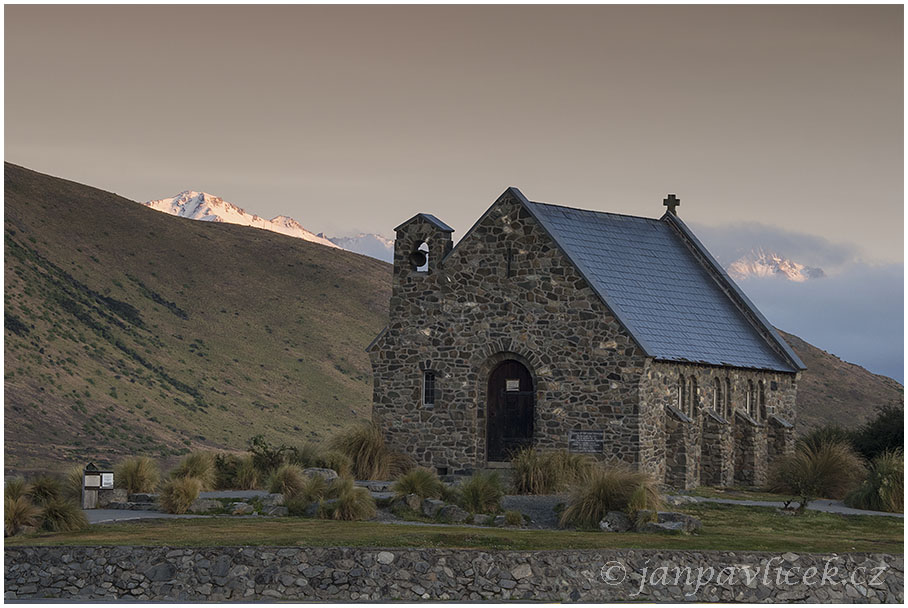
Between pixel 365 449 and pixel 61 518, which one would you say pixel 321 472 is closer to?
pixel 365 449

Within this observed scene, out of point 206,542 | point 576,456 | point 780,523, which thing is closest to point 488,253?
point 576,456

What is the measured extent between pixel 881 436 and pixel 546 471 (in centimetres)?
1118

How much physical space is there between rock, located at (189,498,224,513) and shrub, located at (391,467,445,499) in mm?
3653

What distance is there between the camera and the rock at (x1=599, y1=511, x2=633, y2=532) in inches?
1019

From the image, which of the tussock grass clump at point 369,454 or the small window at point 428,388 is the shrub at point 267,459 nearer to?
the tussock grass clump at point 369,454

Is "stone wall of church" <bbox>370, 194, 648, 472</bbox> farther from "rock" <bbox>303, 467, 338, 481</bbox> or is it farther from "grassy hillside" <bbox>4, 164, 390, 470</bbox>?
"grassy hillside" <bbox>4, 164, 390, 470</bbox>

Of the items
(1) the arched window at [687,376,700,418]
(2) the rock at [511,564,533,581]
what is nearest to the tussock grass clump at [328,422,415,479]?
(1) the arched window at [687,376,700,418]

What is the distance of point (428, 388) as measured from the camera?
36.6m

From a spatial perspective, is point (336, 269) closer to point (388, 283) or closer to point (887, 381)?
point (388, 283)

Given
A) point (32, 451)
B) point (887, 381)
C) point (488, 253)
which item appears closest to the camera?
point (488, 253)

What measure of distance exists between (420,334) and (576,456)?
19.0 feet

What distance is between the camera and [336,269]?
117m

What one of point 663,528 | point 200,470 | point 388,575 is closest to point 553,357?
point 200,470

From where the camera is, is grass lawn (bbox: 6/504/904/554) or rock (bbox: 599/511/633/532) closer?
grass lawn (bbox: 6/504/904/554)
